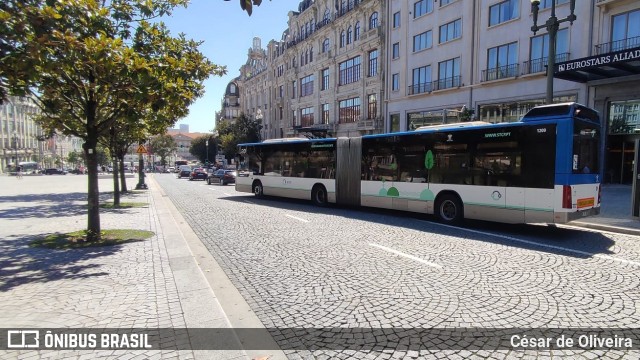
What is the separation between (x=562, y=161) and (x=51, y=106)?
11.9 meters

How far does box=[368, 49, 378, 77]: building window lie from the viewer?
3796 centimetres

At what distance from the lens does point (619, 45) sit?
66.9 feet

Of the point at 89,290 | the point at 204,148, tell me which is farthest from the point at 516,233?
the point at 204,148

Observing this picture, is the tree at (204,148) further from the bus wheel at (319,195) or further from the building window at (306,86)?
the bus wheel at (319,195)

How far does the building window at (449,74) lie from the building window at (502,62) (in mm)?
2609

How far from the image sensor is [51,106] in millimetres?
8266

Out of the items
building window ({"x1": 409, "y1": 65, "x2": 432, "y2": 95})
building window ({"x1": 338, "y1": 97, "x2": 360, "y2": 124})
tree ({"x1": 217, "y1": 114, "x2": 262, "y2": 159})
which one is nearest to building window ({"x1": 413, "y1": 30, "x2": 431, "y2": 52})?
building window ({"x1": 409, "y1": 65, "x2": 432, "y2": 95})

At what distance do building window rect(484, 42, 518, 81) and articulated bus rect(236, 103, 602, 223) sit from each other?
16896 mm

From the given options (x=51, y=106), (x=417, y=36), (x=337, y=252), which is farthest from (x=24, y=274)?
(x=417, y=36)

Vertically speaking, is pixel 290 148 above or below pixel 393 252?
above

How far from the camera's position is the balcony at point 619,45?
19.7 meters

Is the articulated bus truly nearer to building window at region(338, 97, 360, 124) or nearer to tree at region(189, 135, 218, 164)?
building window at region(338, 97, 360, 124)

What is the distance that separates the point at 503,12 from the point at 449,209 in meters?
21.0

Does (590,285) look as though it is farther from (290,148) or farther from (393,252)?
(290,148)
